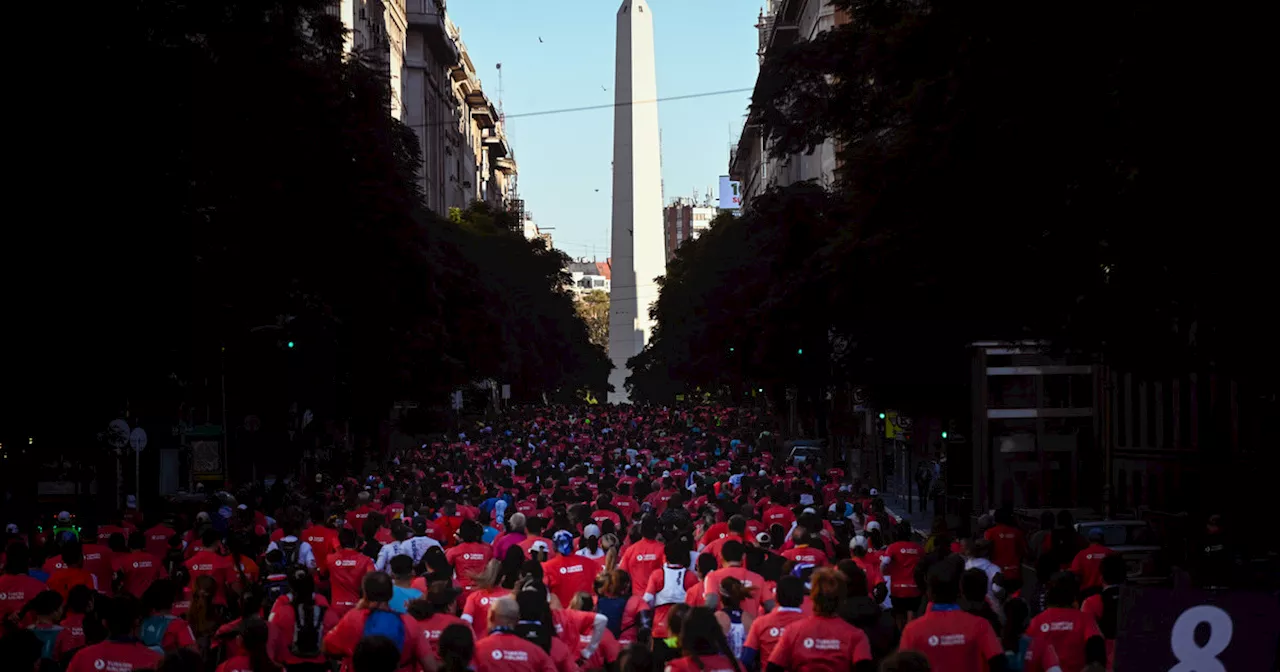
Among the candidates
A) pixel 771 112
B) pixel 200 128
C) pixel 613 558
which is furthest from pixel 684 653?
pixel 771 112

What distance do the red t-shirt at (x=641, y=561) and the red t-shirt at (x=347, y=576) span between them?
1.97 meters

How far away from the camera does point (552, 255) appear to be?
4579 inches

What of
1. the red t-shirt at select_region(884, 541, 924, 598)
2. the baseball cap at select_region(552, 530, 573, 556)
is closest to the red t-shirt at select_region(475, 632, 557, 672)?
A: the baseball cap at select_region(552, 530, 573, 556)

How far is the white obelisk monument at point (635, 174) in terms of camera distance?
115m

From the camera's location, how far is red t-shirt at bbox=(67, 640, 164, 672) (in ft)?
33.8

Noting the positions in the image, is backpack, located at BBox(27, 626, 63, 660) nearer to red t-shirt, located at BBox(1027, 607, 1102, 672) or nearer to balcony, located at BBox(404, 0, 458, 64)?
red t-shirt, located at BBox(1027, 607, 1102, 672)

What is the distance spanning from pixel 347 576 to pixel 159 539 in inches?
202

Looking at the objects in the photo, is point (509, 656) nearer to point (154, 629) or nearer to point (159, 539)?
point (154, 629)

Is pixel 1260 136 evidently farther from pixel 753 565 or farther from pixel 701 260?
pixel 701 260

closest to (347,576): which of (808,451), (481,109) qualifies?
(808,451)

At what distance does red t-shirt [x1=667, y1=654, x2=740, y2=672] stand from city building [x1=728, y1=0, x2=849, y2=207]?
79.6 ft

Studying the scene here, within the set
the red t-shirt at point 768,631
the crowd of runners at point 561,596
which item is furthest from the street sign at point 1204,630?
the red t-shirt at point 768,631

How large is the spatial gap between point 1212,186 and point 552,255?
323 ft

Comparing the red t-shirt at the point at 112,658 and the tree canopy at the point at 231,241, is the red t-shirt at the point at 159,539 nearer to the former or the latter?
the tree canopy at the point at 231,241
